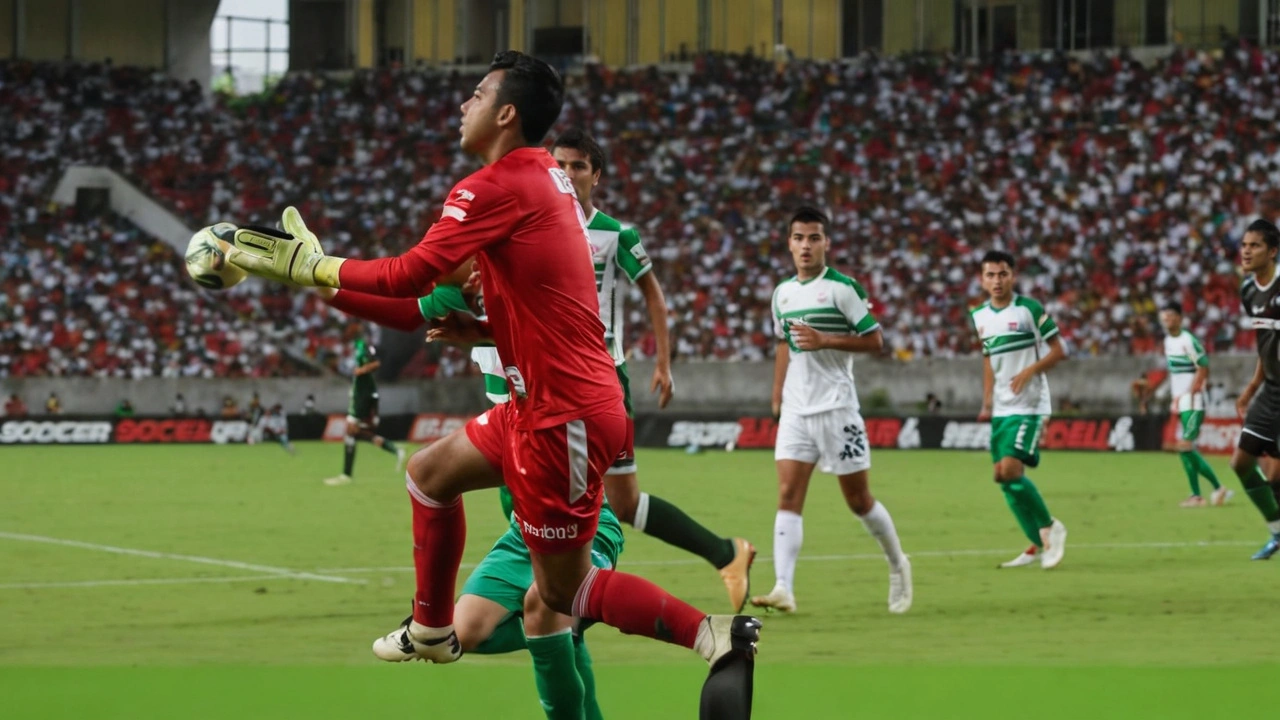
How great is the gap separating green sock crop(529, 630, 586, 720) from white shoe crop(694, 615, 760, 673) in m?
0.54

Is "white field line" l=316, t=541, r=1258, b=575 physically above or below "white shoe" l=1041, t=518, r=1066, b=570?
below

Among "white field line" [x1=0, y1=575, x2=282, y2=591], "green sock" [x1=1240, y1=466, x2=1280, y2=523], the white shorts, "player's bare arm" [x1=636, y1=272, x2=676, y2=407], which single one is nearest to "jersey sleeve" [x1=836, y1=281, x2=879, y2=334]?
the white shorts

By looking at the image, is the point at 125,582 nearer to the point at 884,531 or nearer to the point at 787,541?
the point at 787,541

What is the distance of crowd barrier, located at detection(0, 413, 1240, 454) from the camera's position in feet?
95.6

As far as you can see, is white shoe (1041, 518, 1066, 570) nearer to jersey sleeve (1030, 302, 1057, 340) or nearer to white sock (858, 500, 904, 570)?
jersey sleeve (1030, 302, 1057, 340)

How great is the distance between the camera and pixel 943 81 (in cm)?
4112

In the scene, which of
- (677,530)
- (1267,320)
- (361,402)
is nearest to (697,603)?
(677,530)

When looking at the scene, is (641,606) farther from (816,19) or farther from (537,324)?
(816,19)

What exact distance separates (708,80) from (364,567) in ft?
106

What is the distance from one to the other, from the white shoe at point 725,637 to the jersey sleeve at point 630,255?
3.86 m

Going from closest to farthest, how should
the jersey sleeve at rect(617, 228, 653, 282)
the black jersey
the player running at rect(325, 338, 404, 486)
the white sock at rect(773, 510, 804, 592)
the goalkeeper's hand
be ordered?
the goalkeeper's hand → the jersey sleeve at rect(617, 228, 653, 282) → the white sock at rect(773, 510, 804, 592) → the black jersey → the player running at rect(325, 338, 404, 486)

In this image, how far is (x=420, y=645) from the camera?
5.66 metres

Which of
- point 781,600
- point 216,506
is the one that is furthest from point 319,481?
point 781,600

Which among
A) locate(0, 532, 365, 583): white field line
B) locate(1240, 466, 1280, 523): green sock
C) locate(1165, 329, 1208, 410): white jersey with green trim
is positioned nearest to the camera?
locate(0, 532, 365, 583): white field line
